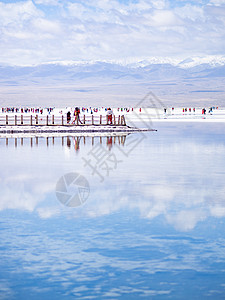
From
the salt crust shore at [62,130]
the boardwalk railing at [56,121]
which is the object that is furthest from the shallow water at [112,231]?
the boardwalk railing at [56,121]

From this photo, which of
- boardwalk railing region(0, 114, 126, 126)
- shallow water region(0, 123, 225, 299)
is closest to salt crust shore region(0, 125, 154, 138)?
boardwalk railing region(0, 114, 126, 126)

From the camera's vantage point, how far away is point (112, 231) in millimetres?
12953

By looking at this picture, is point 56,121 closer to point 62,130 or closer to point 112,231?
point 62,130

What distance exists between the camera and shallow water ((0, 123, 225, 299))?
966cm

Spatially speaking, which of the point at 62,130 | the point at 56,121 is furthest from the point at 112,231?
the point at 56,121

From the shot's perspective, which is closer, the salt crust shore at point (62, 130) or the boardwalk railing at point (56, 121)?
the salt crust shore at point (62, 130)

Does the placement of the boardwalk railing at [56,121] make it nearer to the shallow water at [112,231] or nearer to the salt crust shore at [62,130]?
the salt crust shore at [62,130]

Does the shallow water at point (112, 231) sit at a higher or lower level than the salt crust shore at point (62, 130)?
lower

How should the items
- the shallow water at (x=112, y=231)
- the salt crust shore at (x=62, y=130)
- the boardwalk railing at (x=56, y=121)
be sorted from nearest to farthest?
the shallow water at (x=112, y=231)
the salt crust shore at (x=62, y=130)
the boardwalk railing at (x=56, y=121)

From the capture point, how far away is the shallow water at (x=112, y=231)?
9.66m

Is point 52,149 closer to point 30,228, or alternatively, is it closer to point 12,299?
point 30,228

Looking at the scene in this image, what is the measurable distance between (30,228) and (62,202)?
10.1ft

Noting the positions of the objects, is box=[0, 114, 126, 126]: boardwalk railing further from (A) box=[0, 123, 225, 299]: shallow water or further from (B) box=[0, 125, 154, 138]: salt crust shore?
(A) box=[0, 123, 225, 299]: shallow water

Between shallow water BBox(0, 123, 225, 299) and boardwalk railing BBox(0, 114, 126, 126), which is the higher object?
boardwalk railing BBox(0, 114, 126, 126)
